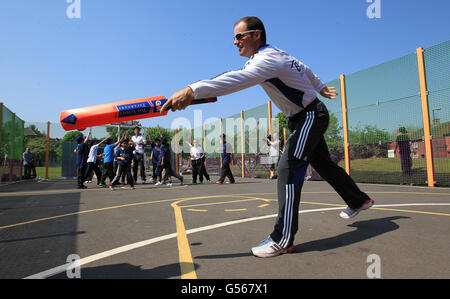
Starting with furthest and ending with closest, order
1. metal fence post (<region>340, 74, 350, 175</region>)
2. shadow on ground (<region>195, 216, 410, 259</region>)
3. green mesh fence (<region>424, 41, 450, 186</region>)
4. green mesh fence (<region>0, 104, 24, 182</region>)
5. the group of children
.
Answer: green mesh fence (<region>0, 104, 24, 182</region>) < metal fence post (<region>340, 74, 350, 175</region>) < the group of children < green mesh fence (<region>424, 41, 450, 186</region>) < shadow on ground (<region>195, 216, 410, 259</region>)

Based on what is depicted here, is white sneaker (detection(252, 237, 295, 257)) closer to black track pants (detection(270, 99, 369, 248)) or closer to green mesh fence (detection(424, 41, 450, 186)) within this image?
black track pants (detection(270, 99, 369, 248))

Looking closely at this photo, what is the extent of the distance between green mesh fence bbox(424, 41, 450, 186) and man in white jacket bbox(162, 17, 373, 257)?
707cm

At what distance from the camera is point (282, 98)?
250 cm

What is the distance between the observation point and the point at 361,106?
32.9 feet

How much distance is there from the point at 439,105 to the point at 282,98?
7604 mm

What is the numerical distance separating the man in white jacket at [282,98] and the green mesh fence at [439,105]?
7074 millimetres

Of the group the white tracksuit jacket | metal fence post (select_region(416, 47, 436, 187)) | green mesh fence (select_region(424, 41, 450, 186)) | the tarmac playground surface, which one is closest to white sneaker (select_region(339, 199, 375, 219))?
the tarmac playground surface

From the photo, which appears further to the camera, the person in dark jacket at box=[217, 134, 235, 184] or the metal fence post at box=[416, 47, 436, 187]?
the person in dark jacket at box=[217, 134, 235, 184]

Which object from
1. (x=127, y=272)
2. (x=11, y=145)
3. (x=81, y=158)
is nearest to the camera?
(x=127, y=272)

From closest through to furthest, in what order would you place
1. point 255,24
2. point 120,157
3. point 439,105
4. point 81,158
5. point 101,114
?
point 255,24 < point 101,114 < point 439,105 < point 120,157 < point 81,158

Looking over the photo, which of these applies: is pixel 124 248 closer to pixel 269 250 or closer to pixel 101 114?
pixel 269 250

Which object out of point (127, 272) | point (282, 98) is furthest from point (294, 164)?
point (127, 272)

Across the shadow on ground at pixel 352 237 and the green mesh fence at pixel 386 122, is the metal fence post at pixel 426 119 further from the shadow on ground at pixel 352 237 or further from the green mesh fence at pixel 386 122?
the shadow on ground at pixel 352 237

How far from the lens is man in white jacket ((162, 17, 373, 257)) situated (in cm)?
212
